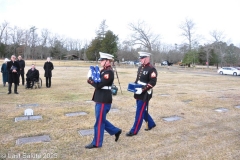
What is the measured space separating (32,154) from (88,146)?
3.06 feet

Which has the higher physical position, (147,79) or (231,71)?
(147,79)

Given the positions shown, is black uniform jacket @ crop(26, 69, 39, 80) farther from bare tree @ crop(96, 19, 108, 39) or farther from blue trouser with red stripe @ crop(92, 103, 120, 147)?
bare tree @ crop(96, 19, 108, 39)

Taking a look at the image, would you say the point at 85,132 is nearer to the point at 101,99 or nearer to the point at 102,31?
the point at 101,99

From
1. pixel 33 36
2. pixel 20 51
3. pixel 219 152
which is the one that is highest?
pixel 33 36

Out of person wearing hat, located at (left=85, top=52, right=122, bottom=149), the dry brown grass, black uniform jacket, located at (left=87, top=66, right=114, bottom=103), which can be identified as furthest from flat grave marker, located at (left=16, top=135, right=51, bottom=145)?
black uniform jacket, located at (left=87, top=66, right=114, bottom=103)

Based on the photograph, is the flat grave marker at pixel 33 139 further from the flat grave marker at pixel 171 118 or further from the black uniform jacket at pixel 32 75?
the black uniform jacket at pixel 32 75

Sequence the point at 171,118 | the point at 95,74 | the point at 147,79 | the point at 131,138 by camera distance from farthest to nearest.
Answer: the point at 171,118
the point at 147,79
the point at 131,138
the point at 95,74

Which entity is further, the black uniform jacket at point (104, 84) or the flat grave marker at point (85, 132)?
the flat grave marker at point (85, 132)

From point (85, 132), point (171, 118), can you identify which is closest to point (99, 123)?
point (85, 132)

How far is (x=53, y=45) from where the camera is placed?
79438 millimetres

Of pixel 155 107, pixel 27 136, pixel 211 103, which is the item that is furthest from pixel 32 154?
pixel 211 103

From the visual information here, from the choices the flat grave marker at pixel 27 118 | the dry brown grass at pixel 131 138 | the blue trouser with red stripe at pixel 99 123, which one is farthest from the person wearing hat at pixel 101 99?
the flat grave marker at pixel 27 118

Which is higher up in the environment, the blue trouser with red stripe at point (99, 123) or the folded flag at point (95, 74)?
the folded flag at point (95, 74)

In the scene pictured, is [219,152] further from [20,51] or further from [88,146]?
[20,51]
